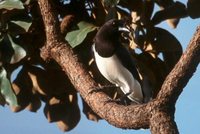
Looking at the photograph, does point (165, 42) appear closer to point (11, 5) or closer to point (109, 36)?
point (109, 36)

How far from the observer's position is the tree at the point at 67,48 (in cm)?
131

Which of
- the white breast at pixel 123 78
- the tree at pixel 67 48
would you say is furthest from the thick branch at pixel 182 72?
the white breast at pixel 123 78

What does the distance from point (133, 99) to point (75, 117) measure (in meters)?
0.20

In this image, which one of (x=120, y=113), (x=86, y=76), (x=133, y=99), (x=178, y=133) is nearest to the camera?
(x=178, y=133)

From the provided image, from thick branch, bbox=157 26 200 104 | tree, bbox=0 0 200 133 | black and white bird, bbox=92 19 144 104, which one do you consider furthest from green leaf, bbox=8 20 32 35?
thick branch, bbox=157 26 200 104

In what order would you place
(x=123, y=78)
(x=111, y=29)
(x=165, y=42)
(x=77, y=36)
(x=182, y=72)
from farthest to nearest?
(x=123, y=78), (x=111, y=29), (x=165, y=42), (x=77, y=36), (x=182, y=72)

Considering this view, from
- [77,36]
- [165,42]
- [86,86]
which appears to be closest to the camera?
[86,86]

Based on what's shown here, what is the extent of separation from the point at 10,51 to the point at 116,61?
0.39m

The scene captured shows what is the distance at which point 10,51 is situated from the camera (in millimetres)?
1412

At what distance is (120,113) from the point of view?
1.08 metres

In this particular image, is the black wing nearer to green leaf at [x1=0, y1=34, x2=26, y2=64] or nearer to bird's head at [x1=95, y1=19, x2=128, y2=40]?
bird's head at [x1=95, y1=19, x2=128, y2=40]

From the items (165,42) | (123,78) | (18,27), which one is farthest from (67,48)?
(123,78)

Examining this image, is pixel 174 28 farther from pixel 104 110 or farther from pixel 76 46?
pixel 104 110

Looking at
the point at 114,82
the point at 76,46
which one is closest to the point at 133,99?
the point at 114,82
